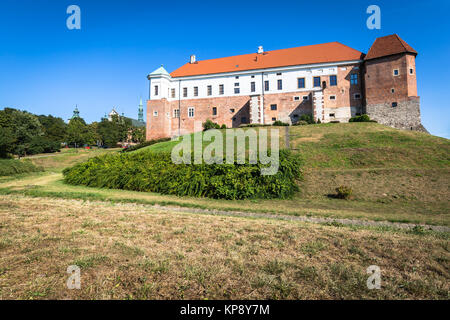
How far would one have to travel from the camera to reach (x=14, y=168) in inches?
813

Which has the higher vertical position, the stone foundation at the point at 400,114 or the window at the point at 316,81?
the window at the point at 316,81

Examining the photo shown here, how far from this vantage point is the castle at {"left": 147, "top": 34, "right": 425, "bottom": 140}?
32.0 m

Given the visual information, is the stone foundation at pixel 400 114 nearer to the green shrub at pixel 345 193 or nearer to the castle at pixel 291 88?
the castle at pixel 291 88

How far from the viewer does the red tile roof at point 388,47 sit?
31703 mm

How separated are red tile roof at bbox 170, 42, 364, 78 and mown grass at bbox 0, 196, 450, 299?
1598 inches

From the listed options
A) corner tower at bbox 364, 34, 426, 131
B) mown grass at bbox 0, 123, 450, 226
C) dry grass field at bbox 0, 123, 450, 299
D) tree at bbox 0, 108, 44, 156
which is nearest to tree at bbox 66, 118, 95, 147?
tree at bbox 0, 108, 44, 156

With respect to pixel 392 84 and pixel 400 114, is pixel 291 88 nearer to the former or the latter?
pixel 392 84

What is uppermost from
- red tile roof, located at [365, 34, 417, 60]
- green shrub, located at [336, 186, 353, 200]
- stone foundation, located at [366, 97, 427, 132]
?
red tile roof, located at [365, 34, 417, 60]

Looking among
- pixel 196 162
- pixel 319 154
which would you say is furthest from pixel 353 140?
pixel 196 162

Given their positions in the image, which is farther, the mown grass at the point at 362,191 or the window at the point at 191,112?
the window at the point at 191,112

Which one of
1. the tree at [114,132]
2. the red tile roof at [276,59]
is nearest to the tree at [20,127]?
the tree at [114,132]

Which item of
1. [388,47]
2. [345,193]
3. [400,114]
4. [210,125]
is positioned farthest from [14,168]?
[388,47]

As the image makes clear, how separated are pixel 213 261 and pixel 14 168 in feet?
84.7

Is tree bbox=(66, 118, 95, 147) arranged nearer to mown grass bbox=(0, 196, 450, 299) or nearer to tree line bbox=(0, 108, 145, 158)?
tree line bbox=(0, 108, 145, 158)
